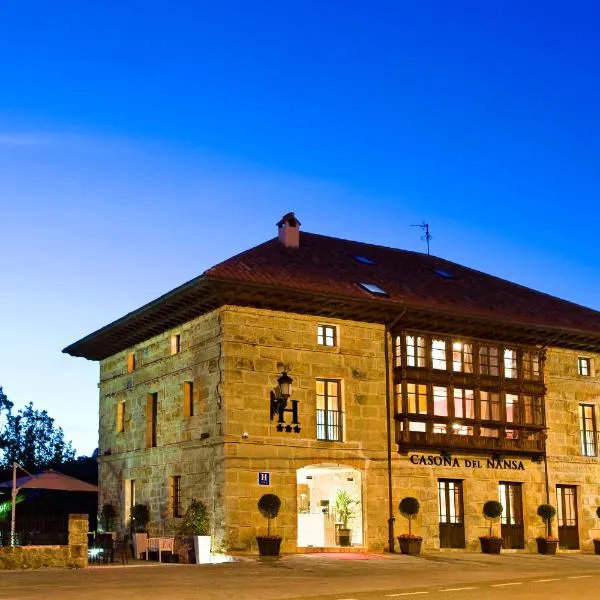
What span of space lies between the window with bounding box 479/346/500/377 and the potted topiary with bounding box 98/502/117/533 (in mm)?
12360

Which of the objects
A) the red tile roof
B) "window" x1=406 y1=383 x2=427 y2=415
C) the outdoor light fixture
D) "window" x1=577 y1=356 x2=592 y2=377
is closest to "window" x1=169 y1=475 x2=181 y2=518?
the outdoor light fixture

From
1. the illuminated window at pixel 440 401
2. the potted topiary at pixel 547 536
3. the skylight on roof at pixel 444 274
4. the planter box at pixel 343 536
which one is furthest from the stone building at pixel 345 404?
the skylight on roof at pixel 444 274

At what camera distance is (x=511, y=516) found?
97.6 ft

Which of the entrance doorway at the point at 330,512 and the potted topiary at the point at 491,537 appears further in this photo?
the potted topiary at the point at 491,537

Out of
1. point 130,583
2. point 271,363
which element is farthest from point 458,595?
point 271,363

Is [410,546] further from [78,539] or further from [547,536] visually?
[78,539]

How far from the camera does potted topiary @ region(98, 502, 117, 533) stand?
102 feet

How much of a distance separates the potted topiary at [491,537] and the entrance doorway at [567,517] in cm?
290

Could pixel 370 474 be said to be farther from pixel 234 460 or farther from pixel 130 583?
pixel 130 583

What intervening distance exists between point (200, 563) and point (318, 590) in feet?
26.3

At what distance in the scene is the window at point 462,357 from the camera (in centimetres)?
2908

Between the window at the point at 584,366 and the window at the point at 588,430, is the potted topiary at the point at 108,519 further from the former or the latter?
the window at the point at 584,366

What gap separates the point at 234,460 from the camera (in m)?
25.2

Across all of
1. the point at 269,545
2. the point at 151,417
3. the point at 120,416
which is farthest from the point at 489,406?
the point at 120,416
